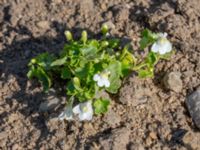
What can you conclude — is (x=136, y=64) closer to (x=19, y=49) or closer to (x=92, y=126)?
(x=92, y=126)

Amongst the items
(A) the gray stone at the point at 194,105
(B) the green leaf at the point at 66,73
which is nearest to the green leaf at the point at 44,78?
(B) the green leaf at the point at 66,73

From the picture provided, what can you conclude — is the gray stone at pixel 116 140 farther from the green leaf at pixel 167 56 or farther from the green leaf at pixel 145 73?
the green leaf at pixel 167 56

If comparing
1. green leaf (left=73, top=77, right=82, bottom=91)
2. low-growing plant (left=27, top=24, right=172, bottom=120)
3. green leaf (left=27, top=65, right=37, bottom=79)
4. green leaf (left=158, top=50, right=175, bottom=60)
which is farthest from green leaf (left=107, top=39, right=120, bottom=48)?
green leaf (left=27, top=65, right=37, bottom=79)

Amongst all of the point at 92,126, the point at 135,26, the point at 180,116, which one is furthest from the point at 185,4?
the point at 92,126

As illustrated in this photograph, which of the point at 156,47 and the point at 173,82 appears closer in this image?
the point at 156,47

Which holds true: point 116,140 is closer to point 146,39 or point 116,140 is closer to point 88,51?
point 88,51

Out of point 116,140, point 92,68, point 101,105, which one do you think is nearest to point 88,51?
point 92,68

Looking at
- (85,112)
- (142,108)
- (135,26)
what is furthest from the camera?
(135,26)
